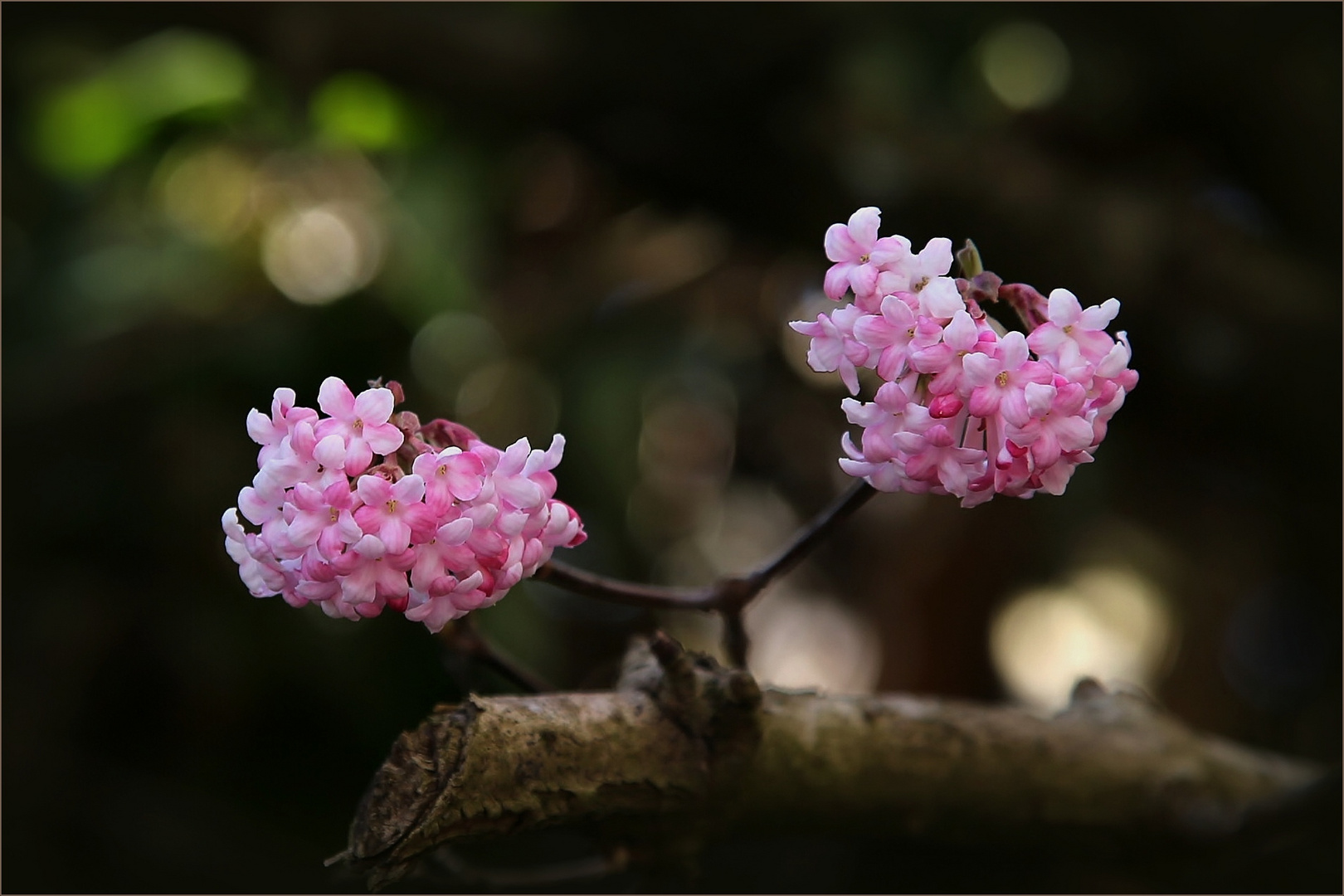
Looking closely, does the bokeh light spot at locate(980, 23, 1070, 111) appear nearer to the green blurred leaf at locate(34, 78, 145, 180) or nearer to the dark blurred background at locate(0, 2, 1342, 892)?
the dark blurred background at locate(0, 2, 1342, 892)

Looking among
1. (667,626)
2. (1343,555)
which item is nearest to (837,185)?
(667,626)

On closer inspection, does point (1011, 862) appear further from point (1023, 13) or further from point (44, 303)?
point (44, 303)

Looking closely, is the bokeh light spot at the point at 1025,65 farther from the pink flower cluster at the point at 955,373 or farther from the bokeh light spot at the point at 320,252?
the pink flower cluster at the point at 955,373

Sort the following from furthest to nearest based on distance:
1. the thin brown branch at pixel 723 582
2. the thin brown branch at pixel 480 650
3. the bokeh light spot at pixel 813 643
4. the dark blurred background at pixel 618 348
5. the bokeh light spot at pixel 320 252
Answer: the bokeh light spot at pixel 813 643 → the bokeh light spot at pixel 320 252 → the dark blurred background at pixel 618 348 → the thin brown branch at pixel 480 650 → the thin brown branch at pixel 723 582

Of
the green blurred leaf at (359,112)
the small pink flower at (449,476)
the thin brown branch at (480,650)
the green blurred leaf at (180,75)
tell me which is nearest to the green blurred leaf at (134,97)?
the green blurred leaf at (180,75)

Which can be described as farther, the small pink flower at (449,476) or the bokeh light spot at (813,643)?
the bokeh light spot at (813,643)

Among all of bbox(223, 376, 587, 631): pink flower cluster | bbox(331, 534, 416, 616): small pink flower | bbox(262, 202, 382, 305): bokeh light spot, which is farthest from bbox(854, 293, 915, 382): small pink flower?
bbox(262, 202, 382, 305): bokeh light spot

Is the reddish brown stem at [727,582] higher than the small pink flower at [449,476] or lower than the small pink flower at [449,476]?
lower
